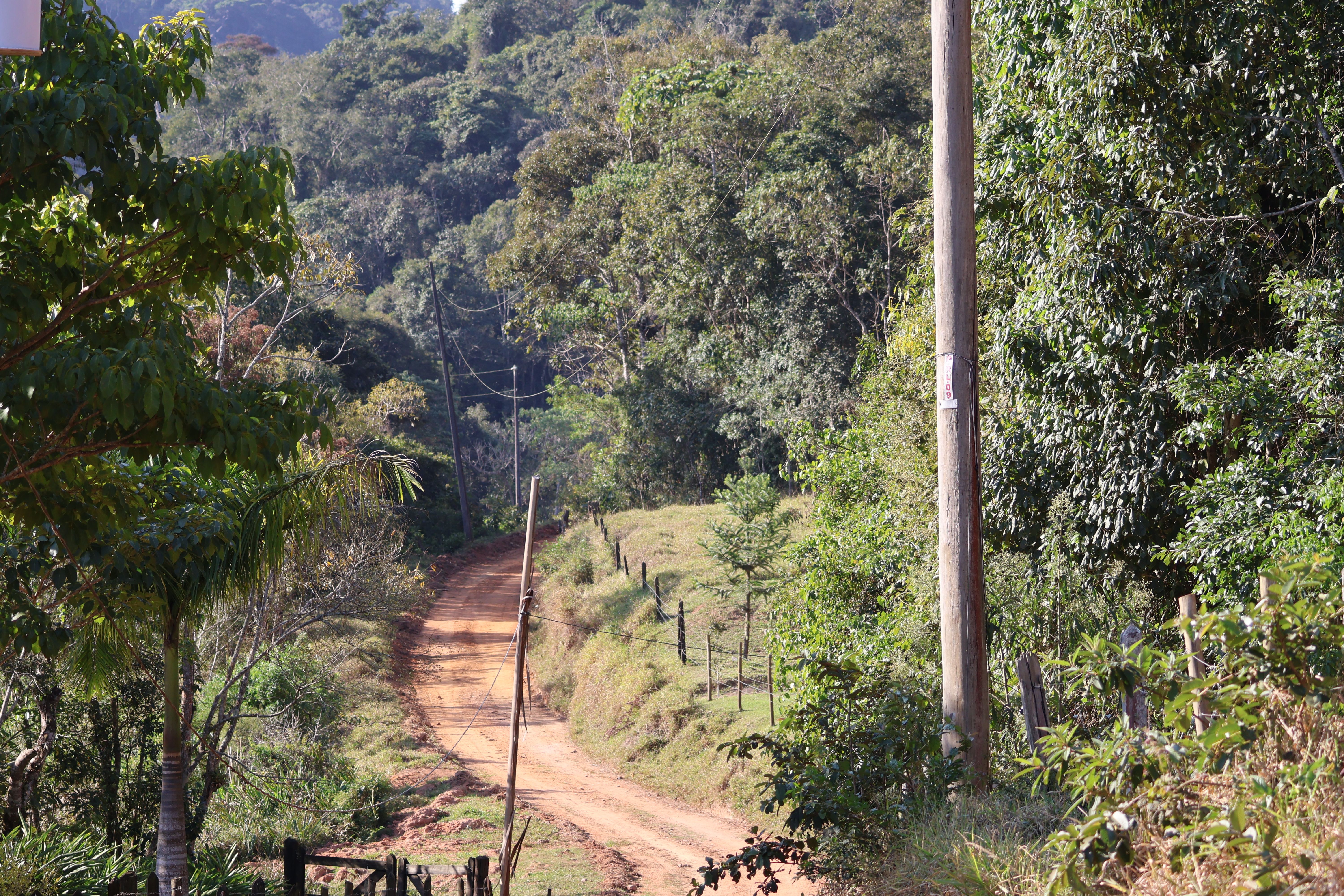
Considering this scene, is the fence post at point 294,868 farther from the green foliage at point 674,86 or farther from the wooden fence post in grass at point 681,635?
the green foliage at point 674,86

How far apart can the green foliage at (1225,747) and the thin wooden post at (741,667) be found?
12.8 meters

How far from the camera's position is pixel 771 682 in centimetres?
1580

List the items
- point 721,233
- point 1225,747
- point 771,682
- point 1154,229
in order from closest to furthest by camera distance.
→ point 1225,747
point 1154,229
point 771,682
point 721,233

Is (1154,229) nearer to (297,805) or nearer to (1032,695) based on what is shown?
(1032,695)

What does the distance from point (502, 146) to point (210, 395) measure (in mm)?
53972

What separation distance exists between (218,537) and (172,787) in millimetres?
2043

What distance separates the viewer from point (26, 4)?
400 centimetres

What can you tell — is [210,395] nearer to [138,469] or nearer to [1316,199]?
[138,469]

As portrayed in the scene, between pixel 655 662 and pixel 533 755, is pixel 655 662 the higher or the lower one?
the higher one

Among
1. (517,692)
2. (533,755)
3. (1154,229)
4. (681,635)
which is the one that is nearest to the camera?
(1154,229)

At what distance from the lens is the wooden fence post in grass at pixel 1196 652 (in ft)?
12.1

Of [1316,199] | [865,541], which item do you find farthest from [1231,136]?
[865,541]

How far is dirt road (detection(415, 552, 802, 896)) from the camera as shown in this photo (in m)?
13.3

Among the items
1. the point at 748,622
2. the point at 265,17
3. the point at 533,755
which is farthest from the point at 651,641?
the point at 265,17
